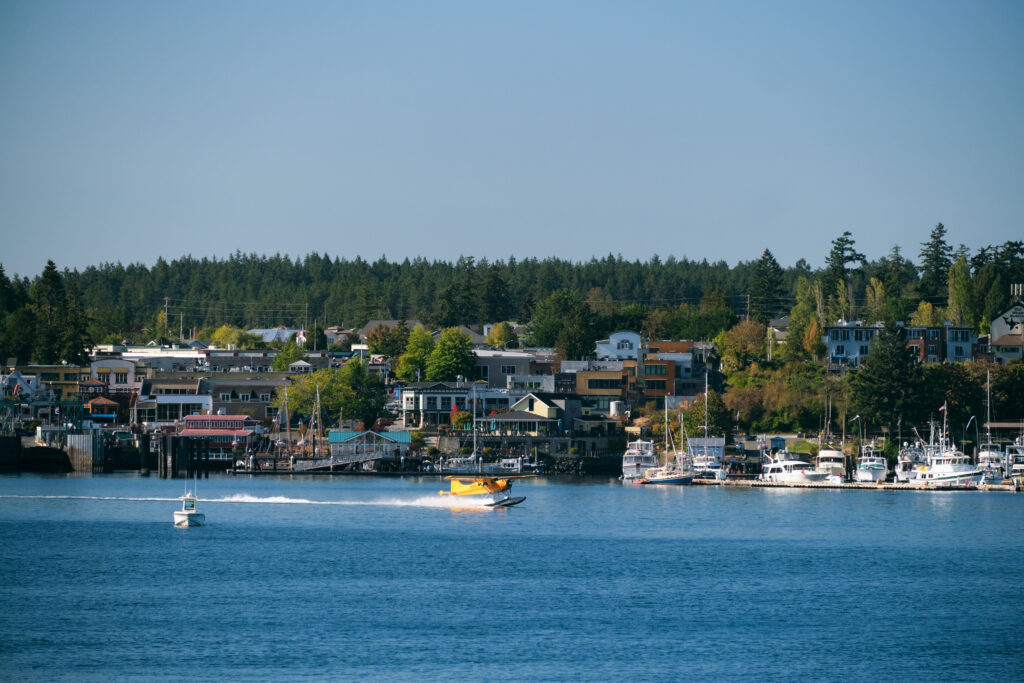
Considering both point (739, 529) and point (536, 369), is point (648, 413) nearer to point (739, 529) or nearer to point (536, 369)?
point (536, 369)

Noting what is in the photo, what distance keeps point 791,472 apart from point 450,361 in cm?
4052

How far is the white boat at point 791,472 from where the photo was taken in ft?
318

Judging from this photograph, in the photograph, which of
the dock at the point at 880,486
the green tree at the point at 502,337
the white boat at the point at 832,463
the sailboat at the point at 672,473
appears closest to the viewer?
the dock at the point at 880,486

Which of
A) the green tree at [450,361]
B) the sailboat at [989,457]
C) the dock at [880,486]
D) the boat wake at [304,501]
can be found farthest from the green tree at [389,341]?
the boat wake at [304,501]

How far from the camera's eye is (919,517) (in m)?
78.8

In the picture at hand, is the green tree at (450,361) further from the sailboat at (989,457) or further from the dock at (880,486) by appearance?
the sailboat at (989,457)

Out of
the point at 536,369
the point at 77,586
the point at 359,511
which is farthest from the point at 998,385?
the point at 77,586

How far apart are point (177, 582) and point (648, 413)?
216 ft

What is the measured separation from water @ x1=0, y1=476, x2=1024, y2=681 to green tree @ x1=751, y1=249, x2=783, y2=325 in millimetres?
64913

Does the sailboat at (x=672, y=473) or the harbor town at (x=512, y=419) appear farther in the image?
the harbor town at (x=512, y=419)

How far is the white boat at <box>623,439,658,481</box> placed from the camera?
102 meters

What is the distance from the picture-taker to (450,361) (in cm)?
12975

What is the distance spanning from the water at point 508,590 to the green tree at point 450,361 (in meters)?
44.8

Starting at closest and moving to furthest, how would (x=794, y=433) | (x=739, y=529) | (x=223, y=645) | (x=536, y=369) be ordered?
(x=223, y=645), (x=739, y=529), (x=794, y=433), (x=536, y=369)
